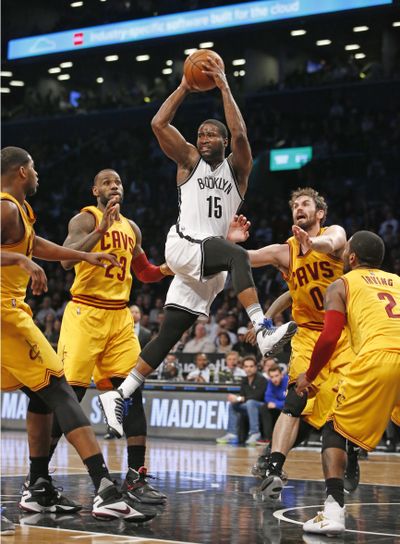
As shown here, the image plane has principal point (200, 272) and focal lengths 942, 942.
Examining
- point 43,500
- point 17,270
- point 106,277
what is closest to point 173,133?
point 106,277

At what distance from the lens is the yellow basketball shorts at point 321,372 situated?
7309mm

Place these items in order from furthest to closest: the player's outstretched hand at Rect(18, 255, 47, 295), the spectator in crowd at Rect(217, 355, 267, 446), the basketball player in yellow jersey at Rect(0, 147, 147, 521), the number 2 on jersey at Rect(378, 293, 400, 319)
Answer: the spectator in crowd at Rect(217, 355, 267, 446), the number 2 on jersey at Rect(378, 293, 400, 319), the basketball player in yellow jersey at Rect(0, 147, 147, 521), the player's outstretched hand at Rect(18, 255, 47, 295)

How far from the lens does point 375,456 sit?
39.8ft

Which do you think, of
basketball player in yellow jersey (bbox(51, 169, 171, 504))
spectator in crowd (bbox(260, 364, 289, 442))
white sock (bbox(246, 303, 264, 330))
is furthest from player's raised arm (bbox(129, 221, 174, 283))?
spectator in crowd (bbox(260, 364, 289, 442))

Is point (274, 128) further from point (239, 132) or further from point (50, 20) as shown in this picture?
point (239, 132)

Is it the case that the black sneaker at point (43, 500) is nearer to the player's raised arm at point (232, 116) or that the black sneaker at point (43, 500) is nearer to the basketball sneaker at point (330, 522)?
the basketball sneaker at point (330, 522)

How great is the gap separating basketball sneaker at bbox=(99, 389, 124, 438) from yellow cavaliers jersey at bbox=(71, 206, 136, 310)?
3.39 ft

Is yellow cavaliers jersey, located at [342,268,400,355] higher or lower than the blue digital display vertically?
lower

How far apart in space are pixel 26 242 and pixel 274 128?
21.2m

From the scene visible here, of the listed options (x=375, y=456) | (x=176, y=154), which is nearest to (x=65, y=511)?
(x=176, y=154)

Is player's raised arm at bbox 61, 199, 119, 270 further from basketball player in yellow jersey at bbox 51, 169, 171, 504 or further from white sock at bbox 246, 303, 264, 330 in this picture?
white sock at bbox 246, 303, 264, 330

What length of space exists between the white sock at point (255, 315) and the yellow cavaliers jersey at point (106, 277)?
5.32 ft

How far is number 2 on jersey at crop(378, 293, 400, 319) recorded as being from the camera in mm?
5875

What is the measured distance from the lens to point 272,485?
700cm
